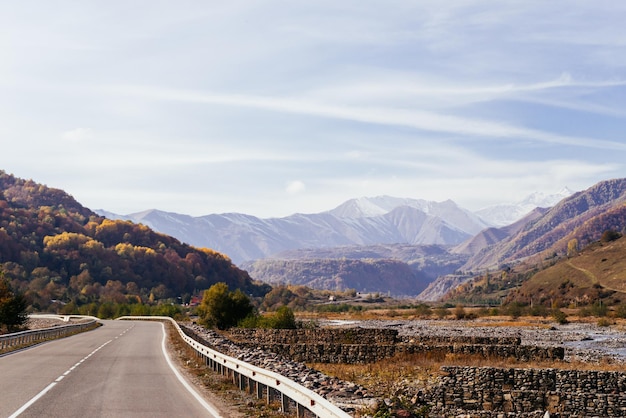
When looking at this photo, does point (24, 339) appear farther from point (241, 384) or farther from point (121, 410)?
point (121, 410)

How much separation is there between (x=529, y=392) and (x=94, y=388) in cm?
1538

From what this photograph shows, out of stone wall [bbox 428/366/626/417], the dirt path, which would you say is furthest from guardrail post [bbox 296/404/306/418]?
the dirt path

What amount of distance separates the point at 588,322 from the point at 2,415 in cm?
9869

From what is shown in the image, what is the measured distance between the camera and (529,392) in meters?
26.4

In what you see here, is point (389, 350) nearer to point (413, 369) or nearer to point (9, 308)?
point (413, 369)

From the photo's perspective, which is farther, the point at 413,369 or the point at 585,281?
the point at 585,281

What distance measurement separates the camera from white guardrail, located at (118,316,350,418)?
12305 mm

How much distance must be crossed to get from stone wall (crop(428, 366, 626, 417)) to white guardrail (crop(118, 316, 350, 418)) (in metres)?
7.75

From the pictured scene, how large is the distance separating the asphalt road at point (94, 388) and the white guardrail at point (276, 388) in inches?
59.0

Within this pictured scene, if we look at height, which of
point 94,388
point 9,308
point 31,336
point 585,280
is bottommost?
point 31,336

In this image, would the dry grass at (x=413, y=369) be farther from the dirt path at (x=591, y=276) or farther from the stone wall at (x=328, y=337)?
the dirt path at (x=591, y=276)

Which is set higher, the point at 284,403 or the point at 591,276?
the point at 591,276

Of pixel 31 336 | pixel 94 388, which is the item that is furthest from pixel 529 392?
pixel 31 336

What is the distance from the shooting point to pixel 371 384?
29.6 metres
